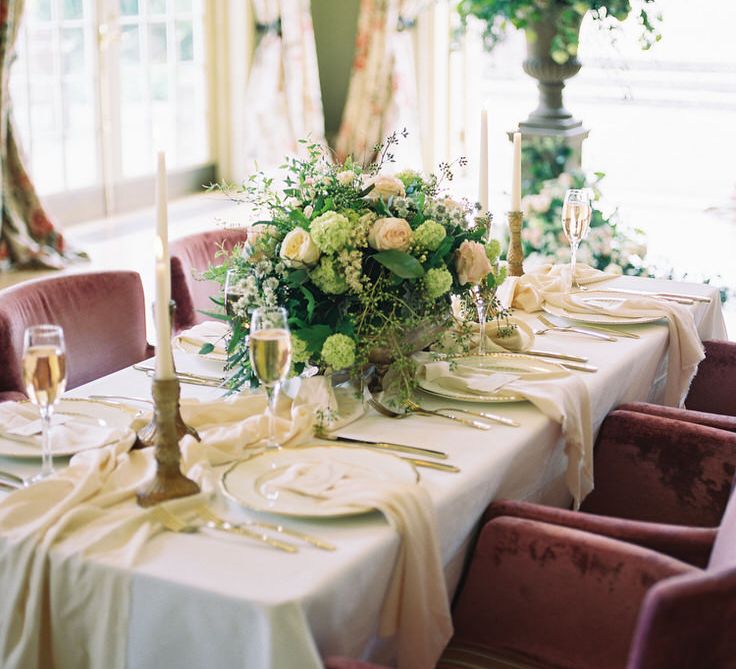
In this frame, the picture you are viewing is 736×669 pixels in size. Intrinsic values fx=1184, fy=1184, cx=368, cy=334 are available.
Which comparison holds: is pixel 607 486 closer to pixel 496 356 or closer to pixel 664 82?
pixel 496 356

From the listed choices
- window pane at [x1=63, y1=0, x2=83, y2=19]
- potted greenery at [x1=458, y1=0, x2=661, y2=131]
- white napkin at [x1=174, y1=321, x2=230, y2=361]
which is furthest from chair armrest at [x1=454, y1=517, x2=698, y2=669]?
window pane at [x1=63, y1=0, x2=83, y2=19]

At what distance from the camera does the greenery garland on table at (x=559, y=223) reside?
14.6 feet

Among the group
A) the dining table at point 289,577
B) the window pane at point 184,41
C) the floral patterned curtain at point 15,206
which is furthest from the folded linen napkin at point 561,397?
the window pane at point 184,41

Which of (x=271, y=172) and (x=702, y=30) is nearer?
(x=271, y=172)

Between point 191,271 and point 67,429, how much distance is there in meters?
1.17

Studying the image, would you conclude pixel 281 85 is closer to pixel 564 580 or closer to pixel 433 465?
pixel 433 465

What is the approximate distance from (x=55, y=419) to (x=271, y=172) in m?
5.50

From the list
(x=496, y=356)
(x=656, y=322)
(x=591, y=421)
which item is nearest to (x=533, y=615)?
(x=591, y=421)

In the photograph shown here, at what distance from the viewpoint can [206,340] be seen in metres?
2.53

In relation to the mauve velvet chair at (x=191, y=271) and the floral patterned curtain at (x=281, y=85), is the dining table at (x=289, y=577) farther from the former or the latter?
the floral patterned curtain at (x=281, y=85)

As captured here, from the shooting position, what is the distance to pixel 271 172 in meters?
→ 7.41

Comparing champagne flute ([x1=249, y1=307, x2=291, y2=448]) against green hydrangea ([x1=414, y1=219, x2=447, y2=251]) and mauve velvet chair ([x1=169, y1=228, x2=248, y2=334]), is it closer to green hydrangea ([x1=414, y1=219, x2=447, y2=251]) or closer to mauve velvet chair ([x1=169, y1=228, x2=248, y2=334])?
green hydrangea ([x1=414, y1=219, x2=447, y2=251])

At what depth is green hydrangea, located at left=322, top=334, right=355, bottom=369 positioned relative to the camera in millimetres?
2053

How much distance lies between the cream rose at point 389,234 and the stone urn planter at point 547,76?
2.85m
